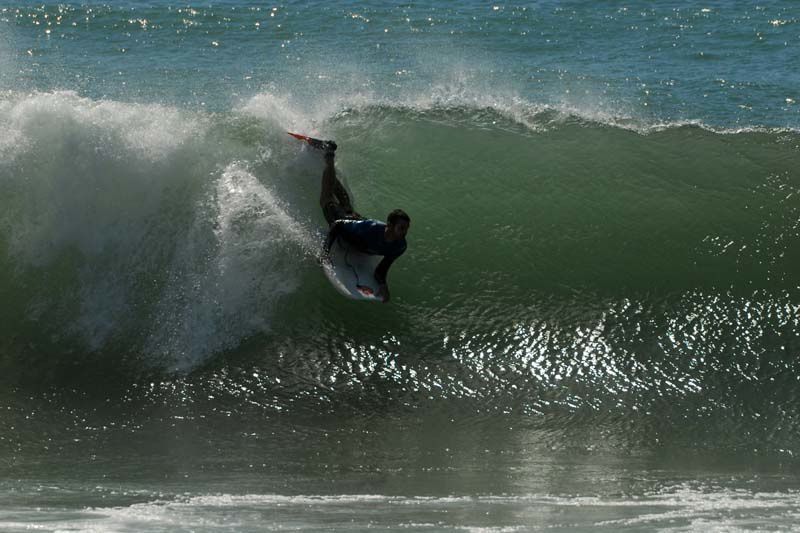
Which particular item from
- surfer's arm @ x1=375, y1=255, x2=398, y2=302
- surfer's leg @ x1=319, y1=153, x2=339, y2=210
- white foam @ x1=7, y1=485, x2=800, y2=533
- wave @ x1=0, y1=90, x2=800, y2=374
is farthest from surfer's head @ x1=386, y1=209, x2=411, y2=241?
white foam @ x1=7, y1=485, x2=800, y2=533

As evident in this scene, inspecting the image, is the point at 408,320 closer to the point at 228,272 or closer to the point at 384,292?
the point at 384,292

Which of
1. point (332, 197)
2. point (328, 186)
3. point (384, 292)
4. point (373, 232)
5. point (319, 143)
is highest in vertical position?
point (319, 143)

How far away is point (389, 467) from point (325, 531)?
6.03 feet

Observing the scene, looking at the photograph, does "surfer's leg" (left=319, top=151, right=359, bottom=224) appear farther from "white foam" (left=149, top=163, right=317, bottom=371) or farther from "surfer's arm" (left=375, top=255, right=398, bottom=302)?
"surfer's arm" (left=375, top=255, right=398, bottom=302)

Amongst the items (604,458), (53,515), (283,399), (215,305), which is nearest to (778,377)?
(604,458)

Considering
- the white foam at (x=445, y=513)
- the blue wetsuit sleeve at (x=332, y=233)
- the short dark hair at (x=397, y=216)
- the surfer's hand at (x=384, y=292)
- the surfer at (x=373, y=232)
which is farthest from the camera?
the blue wetsuit sleeve at (x=332, y=233)

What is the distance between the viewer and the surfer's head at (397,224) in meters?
7.69

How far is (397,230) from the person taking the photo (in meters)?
7.77

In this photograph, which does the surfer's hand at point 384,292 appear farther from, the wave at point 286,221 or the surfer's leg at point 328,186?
the surfer's leg at point 328,186

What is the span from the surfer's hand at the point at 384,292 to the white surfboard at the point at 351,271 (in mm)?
28

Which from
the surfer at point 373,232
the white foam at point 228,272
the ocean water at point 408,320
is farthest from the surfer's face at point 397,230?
the white foam at point 228,272

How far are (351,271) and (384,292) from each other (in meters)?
0.38

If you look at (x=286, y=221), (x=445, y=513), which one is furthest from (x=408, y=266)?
(x=445, y=513)

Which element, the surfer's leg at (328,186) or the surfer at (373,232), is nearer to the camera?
the surfer at (373,232)
